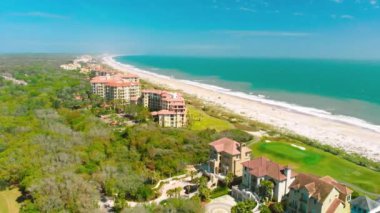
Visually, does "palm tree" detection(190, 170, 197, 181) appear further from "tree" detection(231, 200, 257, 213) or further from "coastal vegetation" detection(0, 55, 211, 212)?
"tree" detection(231, 200, 257, 213)

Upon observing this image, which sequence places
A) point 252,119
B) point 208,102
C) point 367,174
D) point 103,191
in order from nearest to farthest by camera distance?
point 103,191 → point 367,174 → point 252,119 → point 208,102

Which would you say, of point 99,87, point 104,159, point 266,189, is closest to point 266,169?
point 266,189

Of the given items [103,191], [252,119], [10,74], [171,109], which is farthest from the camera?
[10,74]

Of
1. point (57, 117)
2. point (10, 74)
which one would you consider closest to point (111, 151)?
point (57, 117)

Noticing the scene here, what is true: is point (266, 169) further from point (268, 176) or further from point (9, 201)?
point (9, 201)

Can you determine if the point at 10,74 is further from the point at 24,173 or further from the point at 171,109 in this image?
the point at 24,173
